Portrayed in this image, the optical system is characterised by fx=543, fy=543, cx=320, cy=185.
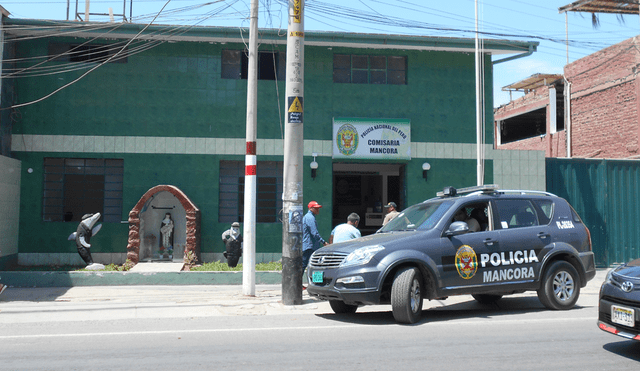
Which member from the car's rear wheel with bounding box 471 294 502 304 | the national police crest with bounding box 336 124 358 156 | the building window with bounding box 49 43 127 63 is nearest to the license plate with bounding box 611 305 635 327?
the car's rear wheel with bounding box 471 294 502 304

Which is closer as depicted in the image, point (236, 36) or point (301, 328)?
point (301, 328)

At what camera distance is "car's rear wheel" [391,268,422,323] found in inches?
294

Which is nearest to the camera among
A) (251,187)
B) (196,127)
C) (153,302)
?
(153,302)

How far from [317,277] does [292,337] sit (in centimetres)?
136

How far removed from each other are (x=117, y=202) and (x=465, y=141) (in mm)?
10345

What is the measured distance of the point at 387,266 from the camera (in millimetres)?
7512

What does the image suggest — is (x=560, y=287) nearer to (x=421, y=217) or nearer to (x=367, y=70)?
(x=421, y=217)

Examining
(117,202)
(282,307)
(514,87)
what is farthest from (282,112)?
(514,87)

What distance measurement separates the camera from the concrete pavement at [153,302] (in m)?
8.95

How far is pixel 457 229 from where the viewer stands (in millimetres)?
7918

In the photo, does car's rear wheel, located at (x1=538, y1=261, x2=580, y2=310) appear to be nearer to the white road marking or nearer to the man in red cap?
the white road marking

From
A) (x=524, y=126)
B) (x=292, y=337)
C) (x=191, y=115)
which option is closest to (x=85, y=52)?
(x=191, y=115)

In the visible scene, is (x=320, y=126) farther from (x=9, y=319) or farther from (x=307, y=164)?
(x=9, y=319)

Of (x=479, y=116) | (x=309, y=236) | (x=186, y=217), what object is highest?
(x=479, y=116)
